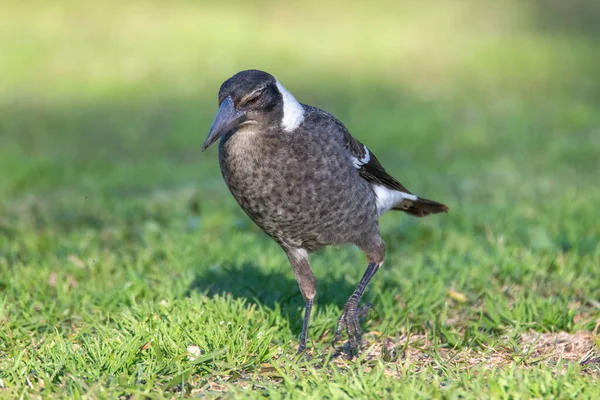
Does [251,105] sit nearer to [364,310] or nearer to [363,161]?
[363,161]

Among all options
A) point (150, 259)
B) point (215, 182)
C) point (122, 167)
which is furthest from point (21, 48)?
point (150, 259)

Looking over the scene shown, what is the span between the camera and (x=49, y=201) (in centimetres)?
771

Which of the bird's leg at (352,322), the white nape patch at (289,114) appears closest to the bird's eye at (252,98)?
the white nape patch at (289,114)

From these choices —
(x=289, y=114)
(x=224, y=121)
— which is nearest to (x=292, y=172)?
(x=289, y=114)

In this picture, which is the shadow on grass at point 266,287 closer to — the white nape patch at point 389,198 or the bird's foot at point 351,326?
the bird's foot at point 351,326

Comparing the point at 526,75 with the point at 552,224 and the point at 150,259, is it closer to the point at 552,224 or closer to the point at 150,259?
the point at 552,224

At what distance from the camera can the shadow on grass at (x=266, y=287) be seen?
15.5 ft

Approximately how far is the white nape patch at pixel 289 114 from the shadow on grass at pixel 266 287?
3.43ft

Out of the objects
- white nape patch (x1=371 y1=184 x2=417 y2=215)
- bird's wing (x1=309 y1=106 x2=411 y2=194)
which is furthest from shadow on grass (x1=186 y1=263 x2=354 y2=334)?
bird's wing (x1=309 y1=106 x2=411 y2=194)

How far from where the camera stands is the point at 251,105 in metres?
3.95

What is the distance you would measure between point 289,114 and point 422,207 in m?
1.37

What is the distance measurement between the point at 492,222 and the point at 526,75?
34.8 feet

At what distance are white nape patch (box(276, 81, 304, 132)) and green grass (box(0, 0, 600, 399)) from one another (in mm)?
1008

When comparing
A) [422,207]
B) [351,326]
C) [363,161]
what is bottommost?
[351,326]
